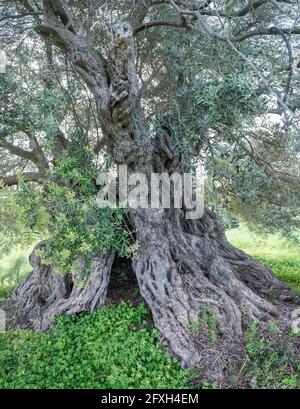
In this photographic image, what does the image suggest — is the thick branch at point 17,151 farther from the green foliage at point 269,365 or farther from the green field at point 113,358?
the green foliage at point 269,365

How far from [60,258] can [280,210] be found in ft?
13.0

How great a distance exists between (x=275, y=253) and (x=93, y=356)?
848 centimetres

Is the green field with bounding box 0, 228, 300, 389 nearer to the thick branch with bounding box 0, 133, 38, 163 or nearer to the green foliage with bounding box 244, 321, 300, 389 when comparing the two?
the green foliage with bounding box 244, 321, 300, 389

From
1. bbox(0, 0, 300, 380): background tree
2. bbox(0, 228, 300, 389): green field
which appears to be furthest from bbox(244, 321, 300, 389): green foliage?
bbox(0, 0, 300, 380): background tree

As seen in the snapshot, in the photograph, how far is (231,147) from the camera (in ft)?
17.5

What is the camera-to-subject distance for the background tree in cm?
469

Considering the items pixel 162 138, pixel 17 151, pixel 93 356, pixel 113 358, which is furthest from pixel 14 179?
pixel 113 358

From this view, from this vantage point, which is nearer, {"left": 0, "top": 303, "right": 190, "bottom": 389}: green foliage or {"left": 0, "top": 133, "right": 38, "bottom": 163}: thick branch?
{"left": 0, "top": 303, "right": 190, "bottom": 389}: green foliage

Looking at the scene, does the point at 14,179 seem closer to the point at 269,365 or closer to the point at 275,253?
the point at 269,365

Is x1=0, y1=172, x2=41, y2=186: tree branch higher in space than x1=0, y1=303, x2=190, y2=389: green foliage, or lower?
higher

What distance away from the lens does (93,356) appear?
5199 mm

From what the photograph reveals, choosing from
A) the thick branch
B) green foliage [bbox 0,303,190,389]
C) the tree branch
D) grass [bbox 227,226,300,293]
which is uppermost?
the thick branch

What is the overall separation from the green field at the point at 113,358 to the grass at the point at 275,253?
3.81m
